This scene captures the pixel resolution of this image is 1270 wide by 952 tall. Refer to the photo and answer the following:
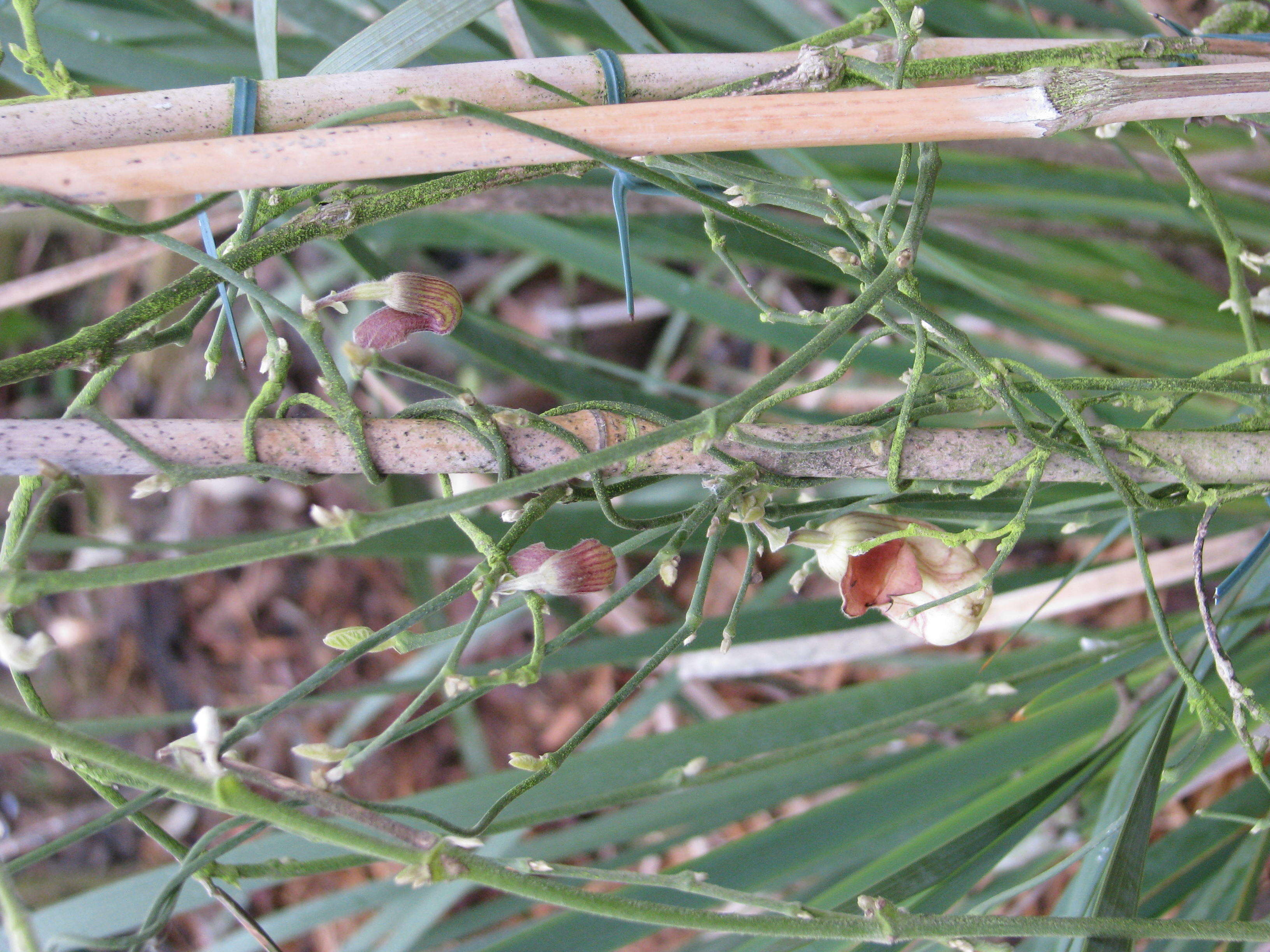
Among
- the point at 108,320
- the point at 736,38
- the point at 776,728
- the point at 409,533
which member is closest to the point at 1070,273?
the point at 736,38

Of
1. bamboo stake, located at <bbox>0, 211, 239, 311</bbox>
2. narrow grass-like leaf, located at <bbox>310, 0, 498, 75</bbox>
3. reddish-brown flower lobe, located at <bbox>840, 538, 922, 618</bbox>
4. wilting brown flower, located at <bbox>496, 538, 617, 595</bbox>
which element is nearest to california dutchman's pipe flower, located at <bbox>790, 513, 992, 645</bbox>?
reddish-brown flower lobe, located at <bbox>840, 538, 922, 618</bbox>

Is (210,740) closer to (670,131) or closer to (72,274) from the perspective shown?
(670,131)

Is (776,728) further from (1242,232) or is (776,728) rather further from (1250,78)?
(1242,232)

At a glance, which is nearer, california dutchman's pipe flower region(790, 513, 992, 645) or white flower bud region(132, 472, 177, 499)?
white flower bud region(132, 472, 177, 499)

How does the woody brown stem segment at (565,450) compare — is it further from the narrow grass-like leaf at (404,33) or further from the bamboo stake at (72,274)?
the bamboo stake at (72,274)

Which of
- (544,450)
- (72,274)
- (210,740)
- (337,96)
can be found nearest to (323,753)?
(210,740)

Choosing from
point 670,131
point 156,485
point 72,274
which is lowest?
point 156,485

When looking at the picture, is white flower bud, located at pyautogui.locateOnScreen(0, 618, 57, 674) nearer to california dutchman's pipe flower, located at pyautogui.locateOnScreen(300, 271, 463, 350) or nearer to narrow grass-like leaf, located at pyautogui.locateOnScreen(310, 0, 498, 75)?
california dutchman's pipe flower, located at pyautogui.locateOnScreen(300, 271, 463, 350)
